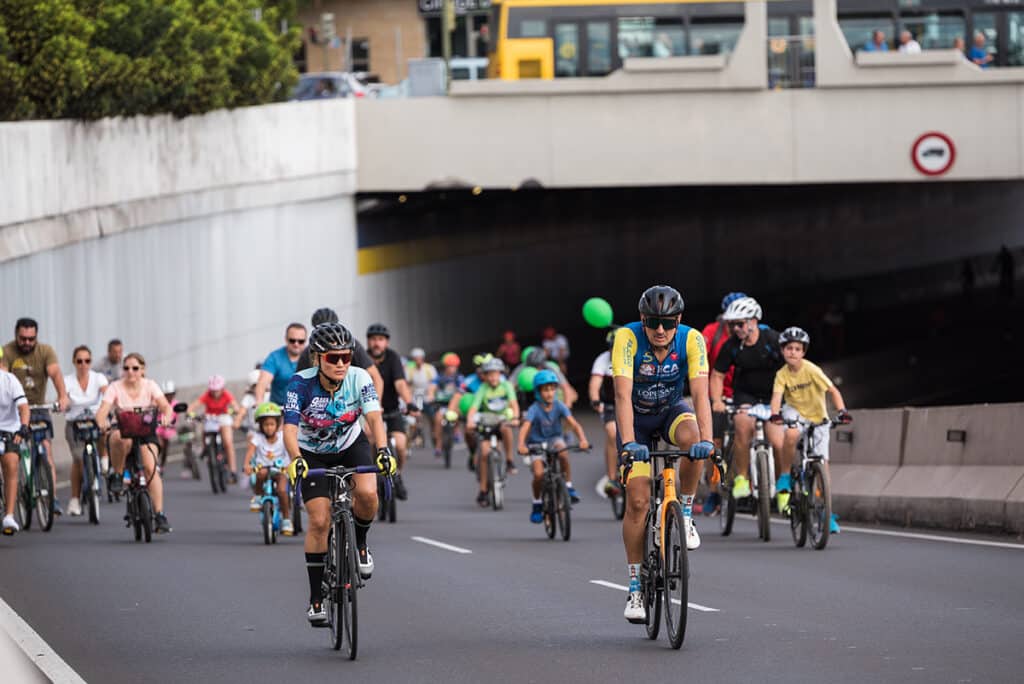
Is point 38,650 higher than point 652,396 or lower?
lower

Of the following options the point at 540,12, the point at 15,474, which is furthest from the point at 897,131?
the point at 15,474

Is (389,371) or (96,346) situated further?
(96,346)

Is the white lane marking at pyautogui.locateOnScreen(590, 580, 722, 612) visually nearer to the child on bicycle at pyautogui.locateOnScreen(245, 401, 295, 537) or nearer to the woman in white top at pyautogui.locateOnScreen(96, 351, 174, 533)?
the child on bicycle at pyautogui.locateOnScreen(245, 401, 295, 537)

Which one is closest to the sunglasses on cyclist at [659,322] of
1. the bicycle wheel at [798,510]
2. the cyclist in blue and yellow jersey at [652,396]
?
the cyclist in blue and yellow jersey at [652,396]

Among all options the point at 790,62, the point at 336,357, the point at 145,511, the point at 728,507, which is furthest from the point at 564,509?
the point at 790,62

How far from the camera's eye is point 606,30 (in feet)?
144

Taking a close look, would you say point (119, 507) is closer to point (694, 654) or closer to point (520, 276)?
point (694, 654)

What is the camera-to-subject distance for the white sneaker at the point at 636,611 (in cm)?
1116

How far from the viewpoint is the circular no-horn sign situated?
43.2 m

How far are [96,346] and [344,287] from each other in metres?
11.5

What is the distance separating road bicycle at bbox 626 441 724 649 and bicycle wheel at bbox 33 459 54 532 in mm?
9350

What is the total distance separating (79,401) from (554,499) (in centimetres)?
498

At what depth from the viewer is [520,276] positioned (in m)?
57.1

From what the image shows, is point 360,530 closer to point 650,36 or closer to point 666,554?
point 666,554
